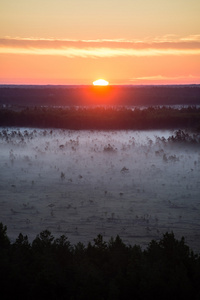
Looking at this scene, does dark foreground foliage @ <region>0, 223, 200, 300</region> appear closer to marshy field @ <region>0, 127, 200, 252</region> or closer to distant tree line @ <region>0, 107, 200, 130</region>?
marshy field @ <region>0, 127, 200, 252</region>

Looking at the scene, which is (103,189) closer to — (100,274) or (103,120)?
(100,274)

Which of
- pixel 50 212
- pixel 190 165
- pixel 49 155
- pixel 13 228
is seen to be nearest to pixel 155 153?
pixel 190 165

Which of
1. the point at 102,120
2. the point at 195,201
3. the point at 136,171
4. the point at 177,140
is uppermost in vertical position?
the point at 102,120

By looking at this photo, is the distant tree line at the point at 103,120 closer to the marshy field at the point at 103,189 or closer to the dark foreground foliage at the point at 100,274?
the marshy field at the point at 103,189

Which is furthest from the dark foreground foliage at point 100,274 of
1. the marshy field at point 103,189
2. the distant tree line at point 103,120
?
the distant tree line at point 103,120

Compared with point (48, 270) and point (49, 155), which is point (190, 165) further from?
point (48, 270)

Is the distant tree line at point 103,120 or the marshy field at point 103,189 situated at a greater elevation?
the distant tree line at point 103,120

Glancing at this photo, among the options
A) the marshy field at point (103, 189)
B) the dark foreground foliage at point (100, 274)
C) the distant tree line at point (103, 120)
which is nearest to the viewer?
the dark foreground foliage at point (100, 274)

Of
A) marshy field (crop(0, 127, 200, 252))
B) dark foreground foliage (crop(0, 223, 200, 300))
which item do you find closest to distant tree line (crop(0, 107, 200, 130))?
marshy field (crop(0, 127, 200, 252))

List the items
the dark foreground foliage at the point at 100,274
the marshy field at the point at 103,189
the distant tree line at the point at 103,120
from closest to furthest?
the dark foreground foliage at the point at 100,274
the marshy field at the point at 103,189
the distant tree line at the point at 103,120
